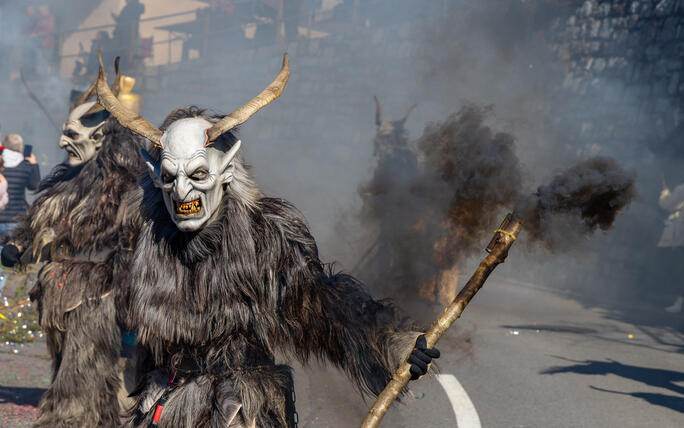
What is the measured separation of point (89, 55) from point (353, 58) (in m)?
16.0

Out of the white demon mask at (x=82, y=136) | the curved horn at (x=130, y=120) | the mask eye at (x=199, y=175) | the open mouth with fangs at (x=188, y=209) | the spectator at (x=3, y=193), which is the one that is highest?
the curved horn at (x=130, y=120)

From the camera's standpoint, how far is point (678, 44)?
10.2 m

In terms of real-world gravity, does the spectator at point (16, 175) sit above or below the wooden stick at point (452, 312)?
below

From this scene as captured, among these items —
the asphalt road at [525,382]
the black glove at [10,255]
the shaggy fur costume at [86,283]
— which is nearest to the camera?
the shaggy fur costume at [86,283]

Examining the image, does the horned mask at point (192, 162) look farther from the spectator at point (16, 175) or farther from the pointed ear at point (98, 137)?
the spectator at point (16, 175)

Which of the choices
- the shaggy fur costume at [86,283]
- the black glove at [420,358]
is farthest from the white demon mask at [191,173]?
the black glove at [420,358]

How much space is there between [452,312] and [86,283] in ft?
6.98

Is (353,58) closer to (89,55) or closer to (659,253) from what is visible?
(659,253)

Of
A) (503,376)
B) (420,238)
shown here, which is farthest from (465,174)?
(420,238)

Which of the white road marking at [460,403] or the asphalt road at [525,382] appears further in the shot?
the asphalt road at [525,382]

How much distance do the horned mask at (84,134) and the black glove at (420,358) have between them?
275cm

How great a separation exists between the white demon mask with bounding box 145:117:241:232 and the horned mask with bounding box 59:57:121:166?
5.86 feet

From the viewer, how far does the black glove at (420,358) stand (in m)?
2.62

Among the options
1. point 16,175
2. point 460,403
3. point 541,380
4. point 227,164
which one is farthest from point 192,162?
point 16,175
